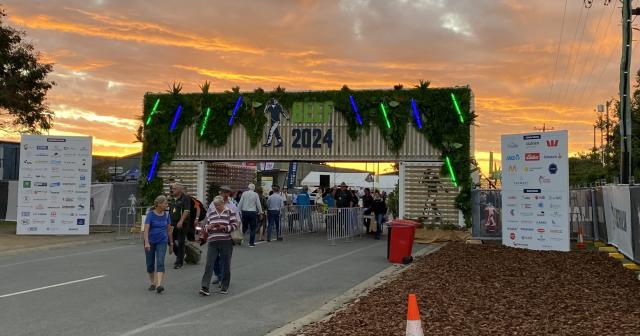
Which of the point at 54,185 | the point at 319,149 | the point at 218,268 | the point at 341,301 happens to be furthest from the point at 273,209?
the point at 341,301

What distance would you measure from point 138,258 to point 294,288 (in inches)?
225

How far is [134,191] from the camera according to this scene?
24.9 metres

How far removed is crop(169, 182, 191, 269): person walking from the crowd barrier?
368 inches

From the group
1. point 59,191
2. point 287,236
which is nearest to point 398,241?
point 287,236

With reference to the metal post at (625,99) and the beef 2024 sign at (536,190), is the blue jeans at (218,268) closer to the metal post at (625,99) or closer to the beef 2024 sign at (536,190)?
the beef 2024 sign at (536,190)

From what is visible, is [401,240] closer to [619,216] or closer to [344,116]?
[619,216]

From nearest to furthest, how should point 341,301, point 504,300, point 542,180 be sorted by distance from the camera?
point 504,300 < point 341,301 < point 542,180

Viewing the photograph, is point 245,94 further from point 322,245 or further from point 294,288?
point 294,288

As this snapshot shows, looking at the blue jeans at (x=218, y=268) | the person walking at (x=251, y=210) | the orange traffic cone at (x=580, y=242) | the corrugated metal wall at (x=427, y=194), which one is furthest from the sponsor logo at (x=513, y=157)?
the blue jeans at (x=218, y=268)

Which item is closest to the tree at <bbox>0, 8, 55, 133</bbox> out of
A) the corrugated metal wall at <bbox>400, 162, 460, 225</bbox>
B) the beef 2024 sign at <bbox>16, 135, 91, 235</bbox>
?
the beef 2024 sign at <bbox>16, 135, 91, 235</bbox>

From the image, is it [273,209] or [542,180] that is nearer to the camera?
[542,180]

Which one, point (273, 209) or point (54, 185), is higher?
point (54, 185)

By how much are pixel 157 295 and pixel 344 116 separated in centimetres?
1421

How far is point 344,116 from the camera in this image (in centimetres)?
2262
